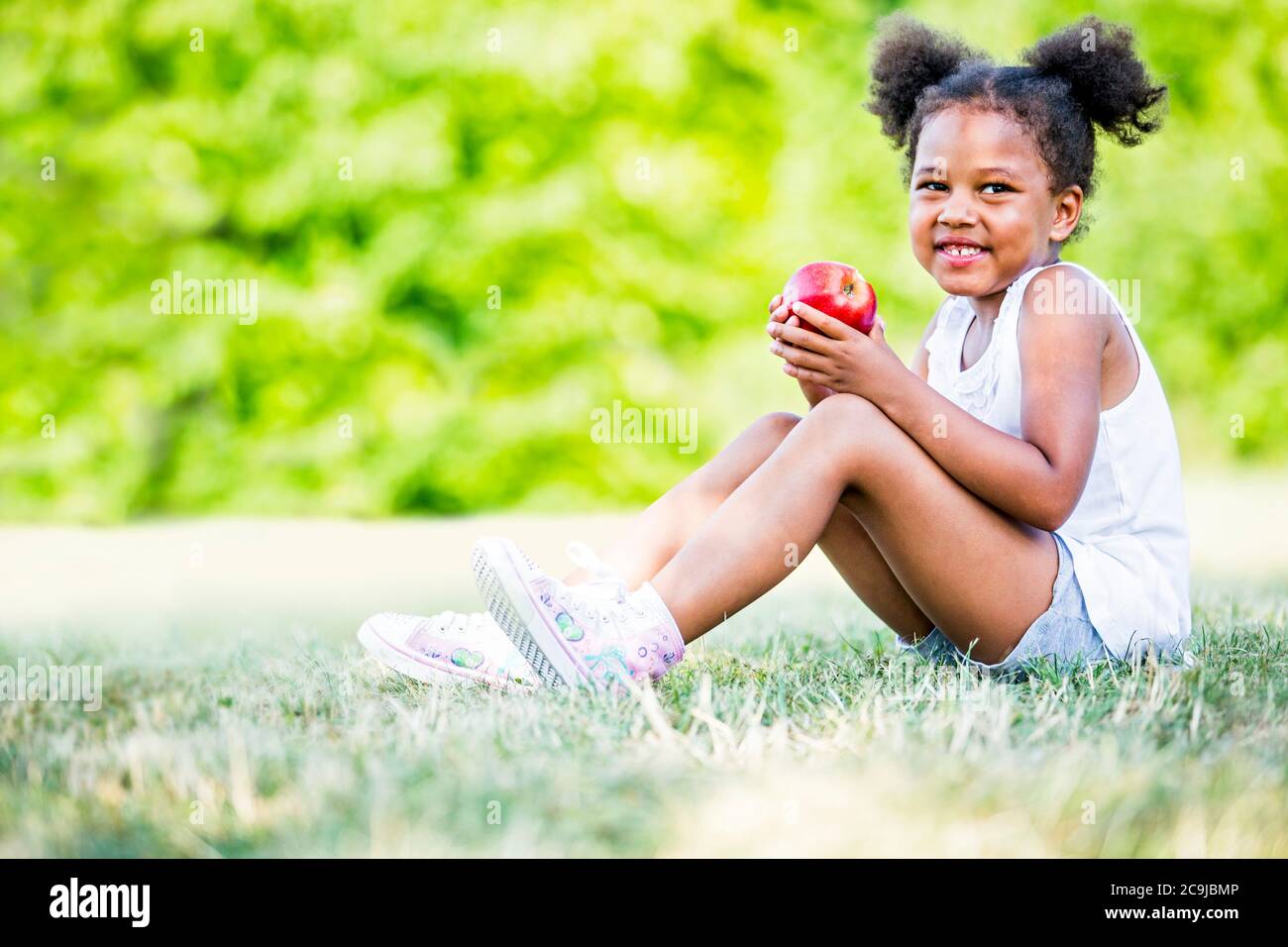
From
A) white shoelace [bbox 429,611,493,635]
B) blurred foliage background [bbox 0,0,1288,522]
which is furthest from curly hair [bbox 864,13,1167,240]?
blurred foliage background [bbox 0,0,1288,522]

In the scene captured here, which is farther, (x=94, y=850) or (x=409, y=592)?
(x=409, y=592)

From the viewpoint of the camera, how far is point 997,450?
2.10 m

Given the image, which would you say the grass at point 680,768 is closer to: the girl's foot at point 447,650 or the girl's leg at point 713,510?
the girl's foot at point 447,650

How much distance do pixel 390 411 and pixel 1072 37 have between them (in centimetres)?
766

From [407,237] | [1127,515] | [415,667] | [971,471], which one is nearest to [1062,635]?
[1127,515]

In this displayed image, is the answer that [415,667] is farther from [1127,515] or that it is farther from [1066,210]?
[1066,210]

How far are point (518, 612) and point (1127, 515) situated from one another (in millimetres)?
1119

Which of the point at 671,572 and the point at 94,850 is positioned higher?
the point at 671,572

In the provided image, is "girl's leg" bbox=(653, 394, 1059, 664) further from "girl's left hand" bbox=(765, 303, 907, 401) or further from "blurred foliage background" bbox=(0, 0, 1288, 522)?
"blurred foliage background" bbox=(0, 0, 1288, 522)

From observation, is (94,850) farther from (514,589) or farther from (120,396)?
(120,396)

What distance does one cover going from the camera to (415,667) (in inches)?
93.2

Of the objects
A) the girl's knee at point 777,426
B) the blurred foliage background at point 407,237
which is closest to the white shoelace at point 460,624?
the girl's knee at point 777,426

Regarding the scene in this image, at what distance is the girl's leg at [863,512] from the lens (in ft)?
6.90

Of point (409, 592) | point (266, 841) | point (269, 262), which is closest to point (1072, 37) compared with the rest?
point (266, 841)
